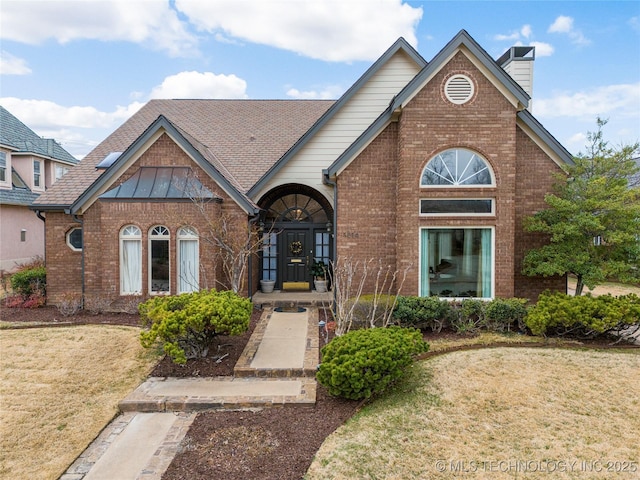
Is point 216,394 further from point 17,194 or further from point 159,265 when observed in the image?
point 17,194

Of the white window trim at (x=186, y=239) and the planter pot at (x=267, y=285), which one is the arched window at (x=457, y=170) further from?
the white window trim at (x=186, y=239)

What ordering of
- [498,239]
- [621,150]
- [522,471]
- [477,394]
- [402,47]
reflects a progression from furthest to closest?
[402,47] < [498,239] < [621,150] < [477,394] < [522,471]

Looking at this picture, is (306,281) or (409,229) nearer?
(409,229)

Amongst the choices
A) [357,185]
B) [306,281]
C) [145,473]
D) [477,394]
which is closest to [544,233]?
[357,185]

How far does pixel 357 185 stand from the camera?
11.6m

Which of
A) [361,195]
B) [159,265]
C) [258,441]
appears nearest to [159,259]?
[159,265]

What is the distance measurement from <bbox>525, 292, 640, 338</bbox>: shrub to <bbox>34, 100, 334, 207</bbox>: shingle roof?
963 cm

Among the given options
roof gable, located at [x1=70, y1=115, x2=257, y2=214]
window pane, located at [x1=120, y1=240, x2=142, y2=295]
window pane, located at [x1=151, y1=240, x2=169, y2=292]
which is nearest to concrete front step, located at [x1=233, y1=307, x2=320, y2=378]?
window pane, located at [x1=151, y1=240, x2=169, y2=292]

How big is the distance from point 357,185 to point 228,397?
276 inches

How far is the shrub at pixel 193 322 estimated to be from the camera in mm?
7215

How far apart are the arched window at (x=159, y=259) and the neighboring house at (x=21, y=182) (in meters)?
13.1

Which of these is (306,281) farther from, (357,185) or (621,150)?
(621,150)

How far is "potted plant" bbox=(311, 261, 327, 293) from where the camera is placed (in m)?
14.5

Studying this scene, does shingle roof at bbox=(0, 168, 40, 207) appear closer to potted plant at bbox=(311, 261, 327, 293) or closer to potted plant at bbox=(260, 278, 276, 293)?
potted plant at bbox=(260, 278, 276, 293)
